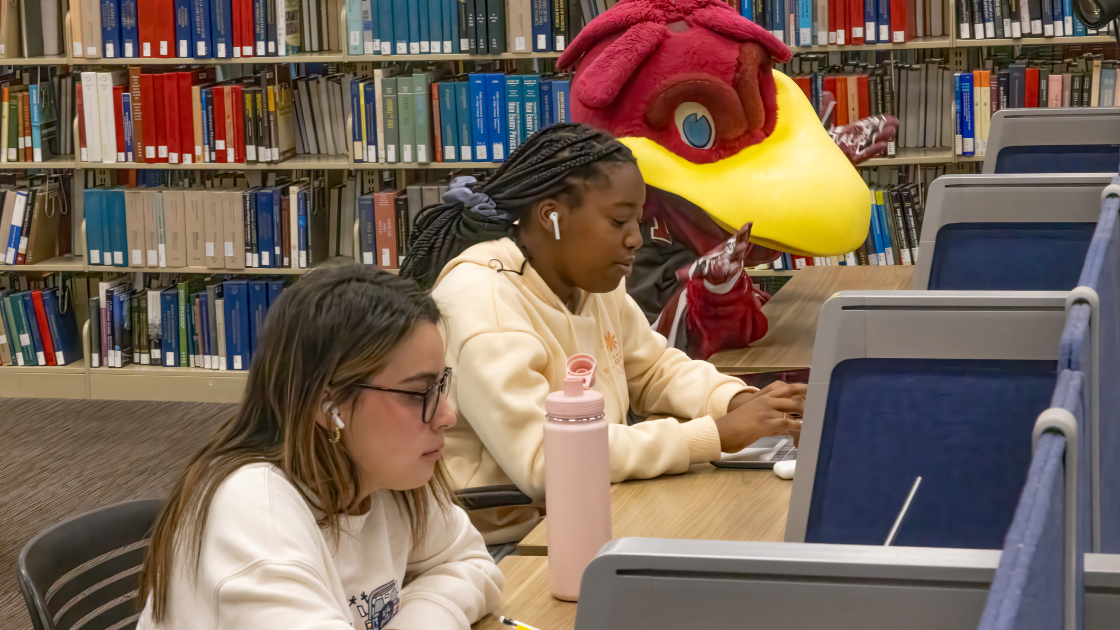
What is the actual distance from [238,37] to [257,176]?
543 mm

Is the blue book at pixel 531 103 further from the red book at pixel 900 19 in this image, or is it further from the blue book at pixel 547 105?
the red book at pixel 900 19

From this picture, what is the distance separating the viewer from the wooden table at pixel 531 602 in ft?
3.61

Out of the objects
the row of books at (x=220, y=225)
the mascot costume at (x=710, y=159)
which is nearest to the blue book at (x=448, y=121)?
the row of books at (x=220, y=225)

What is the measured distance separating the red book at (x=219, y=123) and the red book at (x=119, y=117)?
35 centimetres

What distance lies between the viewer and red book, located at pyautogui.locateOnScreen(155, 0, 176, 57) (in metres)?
4.01

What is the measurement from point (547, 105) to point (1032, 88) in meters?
1.53

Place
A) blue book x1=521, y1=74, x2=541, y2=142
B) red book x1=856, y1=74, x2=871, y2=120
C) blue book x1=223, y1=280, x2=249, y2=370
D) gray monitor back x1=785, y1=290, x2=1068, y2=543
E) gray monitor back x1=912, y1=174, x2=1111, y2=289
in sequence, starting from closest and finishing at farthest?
gray monitor back x1=785, y1=290, x2=1068, y2=543
gray monitor back x1=912, y1=174, x2=1111, y2=289
red book x1=856, y1=74, x2=871, y2=120
blue book x1=521, y1=74, x2=541, y2=142
blue book x1=223, y1=280, x2=249, y2=370

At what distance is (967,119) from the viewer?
369 centimetres

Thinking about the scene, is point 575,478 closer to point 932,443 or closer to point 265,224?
point 932,443

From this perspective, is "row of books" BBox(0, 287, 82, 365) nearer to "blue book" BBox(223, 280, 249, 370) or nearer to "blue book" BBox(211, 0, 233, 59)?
"blue book" BBox(223, 280, 249, 370)

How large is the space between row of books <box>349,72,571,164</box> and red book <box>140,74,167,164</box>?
2.30ft

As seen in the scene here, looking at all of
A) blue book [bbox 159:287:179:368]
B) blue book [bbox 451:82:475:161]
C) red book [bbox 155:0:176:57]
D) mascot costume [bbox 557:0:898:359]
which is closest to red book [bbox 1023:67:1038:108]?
mascot costume [bbox 557:0:898:359]

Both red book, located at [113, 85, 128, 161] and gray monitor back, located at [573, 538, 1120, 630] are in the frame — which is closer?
gray monitor back, located at [573, 538, 1120, 630]

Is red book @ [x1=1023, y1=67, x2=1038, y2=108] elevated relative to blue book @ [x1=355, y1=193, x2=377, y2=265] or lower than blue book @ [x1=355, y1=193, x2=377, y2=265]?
elevated
